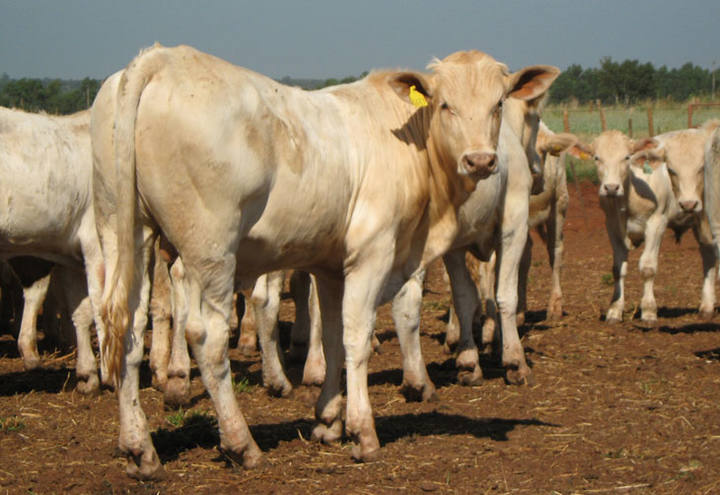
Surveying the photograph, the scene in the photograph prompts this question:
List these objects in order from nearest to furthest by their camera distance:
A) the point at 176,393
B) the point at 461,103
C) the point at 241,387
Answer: the point at 461,103 < the point at 176,393 < the point at 241,387

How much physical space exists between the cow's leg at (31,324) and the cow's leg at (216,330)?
4.58m

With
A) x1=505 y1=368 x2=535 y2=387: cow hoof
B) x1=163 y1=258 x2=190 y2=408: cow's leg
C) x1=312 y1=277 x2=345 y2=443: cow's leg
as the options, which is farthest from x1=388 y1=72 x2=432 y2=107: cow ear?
x1=505 y1=368 x2=535 y2=387: cow hoof

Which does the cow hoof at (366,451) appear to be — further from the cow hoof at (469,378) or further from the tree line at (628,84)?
the tree line at (628,84)

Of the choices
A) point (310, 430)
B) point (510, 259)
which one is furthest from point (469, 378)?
point (310, 430)

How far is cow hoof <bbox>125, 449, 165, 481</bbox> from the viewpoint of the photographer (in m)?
5.74

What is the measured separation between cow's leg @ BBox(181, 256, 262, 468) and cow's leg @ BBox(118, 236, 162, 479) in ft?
0.93

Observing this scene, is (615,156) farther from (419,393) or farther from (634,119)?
(634,119)

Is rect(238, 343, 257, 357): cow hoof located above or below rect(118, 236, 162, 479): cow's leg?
below

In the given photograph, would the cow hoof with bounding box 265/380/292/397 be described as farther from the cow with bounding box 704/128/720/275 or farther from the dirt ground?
the cow with bounding box 704/128/720/275

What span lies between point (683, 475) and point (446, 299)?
9586 millimetres

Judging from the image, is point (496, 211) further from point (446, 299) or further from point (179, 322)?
point (446, 299)

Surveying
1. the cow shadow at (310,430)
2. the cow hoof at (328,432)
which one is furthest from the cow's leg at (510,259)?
the cow hoof at (328,432)

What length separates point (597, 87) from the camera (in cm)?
8056

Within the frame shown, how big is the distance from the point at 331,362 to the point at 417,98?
6.53 ft
